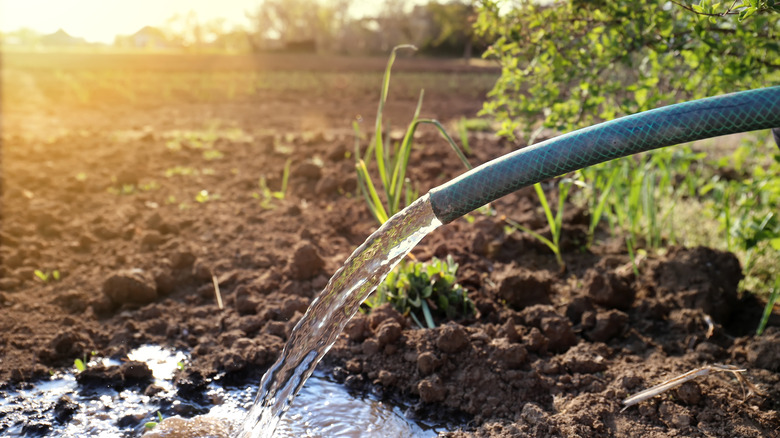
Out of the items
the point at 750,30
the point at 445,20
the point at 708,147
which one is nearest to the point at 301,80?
the point at 445,20

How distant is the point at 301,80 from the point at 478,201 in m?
11.9

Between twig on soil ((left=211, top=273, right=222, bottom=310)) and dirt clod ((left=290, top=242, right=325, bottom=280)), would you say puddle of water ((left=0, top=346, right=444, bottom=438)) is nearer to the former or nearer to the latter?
twig on soil ((left=211, top=273, right=222, bottom=310))

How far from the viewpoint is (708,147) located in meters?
5.81

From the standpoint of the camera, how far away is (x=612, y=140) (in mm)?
1385

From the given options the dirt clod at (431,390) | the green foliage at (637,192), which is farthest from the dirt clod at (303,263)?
the green foliage at (637,192)

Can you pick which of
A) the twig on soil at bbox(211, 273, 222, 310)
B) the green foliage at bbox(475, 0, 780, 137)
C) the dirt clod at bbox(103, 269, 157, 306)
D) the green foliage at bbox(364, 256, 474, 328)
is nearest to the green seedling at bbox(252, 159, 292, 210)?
the twig on soil at bbox(211, 273, 222, 310)

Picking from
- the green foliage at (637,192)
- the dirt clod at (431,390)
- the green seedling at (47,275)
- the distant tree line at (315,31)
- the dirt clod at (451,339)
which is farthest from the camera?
the distant tree line at (315,31)

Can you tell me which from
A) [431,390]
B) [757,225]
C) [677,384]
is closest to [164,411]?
[431,390]

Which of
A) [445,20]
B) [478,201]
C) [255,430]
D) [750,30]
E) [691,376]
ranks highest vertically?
[445,20]

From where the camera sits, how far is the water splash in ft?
6.46

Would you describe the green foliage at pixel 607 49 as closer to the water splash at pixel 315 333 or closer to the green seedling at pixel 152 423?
the water splash at pixel 315 333

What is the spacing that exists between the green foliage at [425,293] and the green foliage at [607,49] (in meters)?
0.73

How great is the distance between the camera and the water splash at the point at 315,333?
197 cm

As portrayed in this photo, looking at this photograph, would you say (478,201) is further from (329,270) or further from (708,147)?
(708,147)
